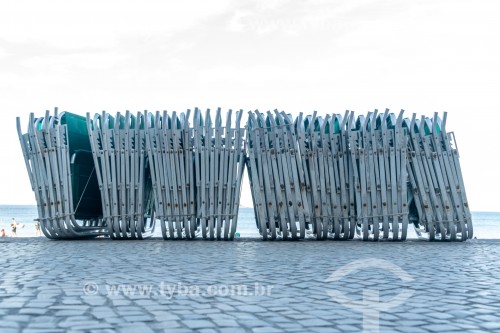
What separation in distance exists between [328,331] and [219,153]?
879 cm

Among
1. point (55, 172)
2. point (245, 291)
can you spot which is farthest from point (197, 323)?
point (55, 172)

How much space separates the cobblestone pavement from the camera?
4.42 meters

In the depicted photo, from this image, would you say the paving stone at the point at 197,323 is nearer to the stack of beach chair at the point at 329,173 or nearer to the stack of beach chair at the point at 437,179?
the stack of beach chair at the point at 329,173

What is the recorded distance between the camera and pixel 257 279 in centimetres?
669

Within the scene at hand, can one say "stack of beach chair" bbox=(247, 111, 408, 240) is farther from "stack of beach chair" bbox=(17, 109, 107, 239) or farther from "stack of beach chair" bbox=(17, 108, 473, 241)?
"stack of beach chair" bbox=(17, 109, 107, 239)

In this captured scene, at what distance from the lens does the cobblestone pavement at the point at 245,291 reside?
4.42 metres

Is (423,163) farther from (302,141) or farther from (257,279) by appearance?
(257,279)

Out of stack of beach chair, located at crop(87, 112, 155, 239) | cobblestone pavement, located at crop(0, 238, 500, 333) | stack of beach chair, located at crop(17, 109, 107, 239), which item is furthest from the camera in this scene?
stack of beach chair, located at crop(87, 112, 155, 239)

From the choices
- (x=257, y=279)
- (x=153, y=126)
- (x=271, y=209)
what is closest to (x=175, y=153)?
(x=153, y=126)

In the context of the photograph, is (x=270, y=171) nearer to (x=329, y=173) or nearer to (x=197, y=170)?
(x=329, y=173)

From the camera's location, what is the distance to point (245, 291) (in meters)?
5.83

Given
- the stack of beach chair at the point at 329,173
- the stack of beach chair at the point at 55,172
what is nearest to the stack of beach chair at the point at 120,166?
the stack of beach chair at the point at 55,172

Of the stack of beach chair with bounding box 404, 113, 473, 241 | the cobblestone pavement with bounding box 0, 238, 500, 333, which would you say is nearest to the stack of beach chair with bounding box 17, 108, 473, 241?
the stack of beach chair with bounding box 404, 113, 473, 241

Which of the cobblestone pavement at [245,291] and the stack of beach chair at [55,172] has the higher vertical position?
the stack of beach chair at [55,172]
